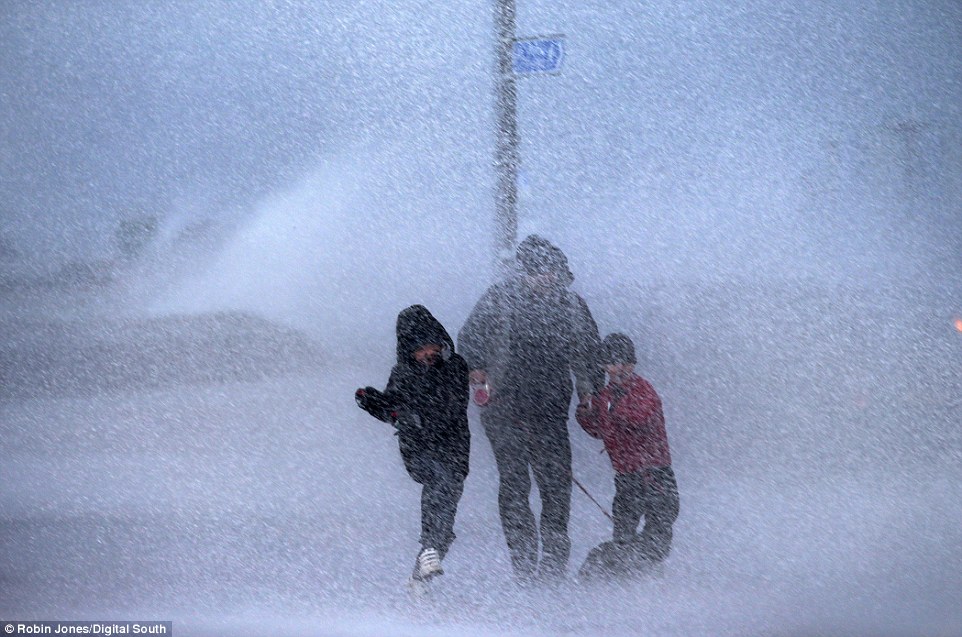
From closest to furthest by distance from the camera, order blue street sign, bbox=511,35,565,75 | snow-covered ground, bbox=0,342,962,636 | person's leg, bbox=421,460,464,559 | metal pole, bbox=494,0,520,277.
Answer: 1. snow-covered ground, bbox=0,342,962,636
2. person's leg, bbox=421,460,464,559
3. metal pole, bbox=494,0,520,277
4. blue street sign, bbox=511,35,565,75

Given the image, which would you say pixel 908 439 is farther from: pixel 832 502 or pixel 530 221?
pixel 530 221

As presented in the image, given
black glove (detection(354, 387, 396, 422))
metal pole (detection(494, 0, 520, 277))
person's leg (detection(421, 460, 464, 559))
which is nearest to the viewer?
black glove (detection(354, 387, 396, 422))

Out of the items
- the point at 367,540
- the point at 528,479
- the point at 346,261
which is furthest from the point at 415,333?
the point at 346,261

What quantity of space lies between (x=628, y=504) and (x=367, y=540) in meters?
1.97

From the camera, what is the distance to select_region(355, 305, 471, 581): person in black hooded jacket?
5.82 m

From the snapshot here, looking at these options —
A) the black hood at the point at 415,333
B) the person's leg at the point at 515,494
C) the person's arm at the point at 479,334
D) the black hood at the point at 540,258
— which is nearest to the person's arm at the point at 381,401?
the black hood at the point at 415,333

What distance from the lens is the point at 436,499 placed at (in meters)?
5.94

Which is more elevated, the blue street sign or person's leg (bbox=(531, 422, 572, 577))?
the blue street sign

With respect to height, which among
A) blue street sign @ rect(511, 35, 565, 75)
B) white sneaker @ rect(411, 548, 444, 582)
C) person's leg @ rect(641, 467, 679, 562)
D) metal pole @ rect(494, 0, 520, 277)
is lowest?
white sneaker @ rect(411, 548, 444, 582)

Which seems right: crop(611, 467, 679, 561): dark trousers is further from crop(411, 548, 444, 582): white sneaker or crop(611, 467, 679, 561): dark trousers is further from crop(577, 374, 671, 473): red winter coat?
crop(411, 548, 444, 582): white sneaker

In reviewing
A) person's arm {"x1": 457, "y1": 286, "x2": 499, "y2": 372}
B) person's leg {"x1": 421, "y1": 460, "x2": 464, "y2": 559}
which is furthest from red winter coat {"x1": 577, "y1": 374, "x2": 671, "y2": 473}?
person's leg {"x1": 421, "y1": 460, "x2": 464, "y2": 559}

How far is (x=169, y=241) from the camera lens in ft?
46.6

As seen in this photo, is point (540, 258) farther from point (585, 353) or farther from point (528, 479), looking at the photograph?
point (528, 479)

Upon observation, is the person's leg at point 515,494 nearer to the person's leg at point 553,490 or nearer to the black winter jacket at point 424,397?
the person's leg at point 553,490
